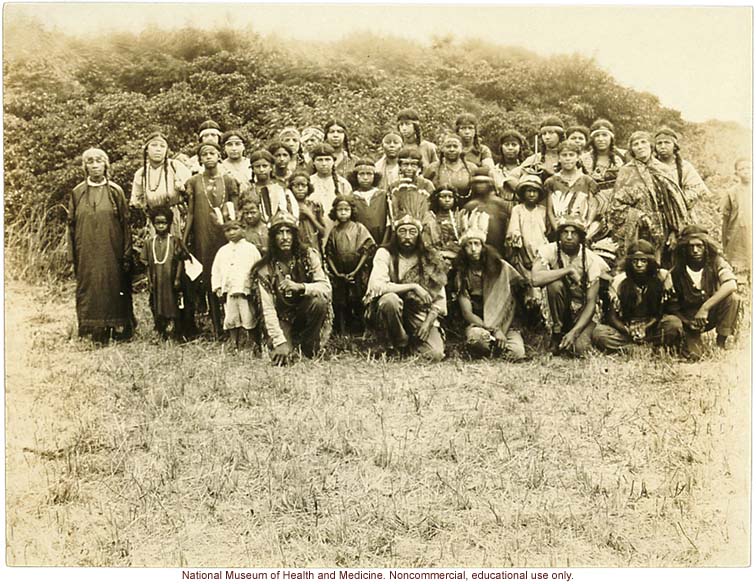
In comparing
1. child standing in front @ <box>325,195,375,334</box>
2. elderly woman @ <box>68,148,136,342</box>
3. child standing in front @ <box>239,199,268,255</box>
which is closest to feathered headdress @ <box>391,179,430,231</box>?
child standing in front @ <box>325,195,375,334</box>

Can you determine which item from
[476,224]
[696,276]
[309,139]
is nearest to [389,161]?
[309,139]

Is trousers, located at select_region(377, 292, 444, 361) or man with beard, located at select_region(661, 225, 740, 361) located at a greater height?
man with beard, located at select_region(661, 225, 740, 361)

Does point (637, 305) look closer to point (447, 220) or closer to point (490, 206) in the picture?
point (490, 206)

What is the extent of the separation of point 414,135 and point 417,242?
0.97m

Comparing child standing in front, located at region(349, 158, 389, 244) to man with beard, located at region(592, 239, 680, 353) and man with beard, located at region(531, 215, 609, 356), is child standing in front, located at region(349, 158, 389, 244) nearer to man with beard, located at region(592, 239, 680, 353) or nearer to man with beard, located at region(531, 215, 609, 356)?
man with beard, located at region(531, 215, 609, 356)

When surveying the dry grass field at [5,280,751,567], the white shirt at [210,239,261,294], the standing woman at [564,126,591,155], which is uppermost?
the standing woman at [564,126,591,155]

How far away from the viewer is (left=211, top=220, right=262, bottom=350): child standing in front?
7.44 metres

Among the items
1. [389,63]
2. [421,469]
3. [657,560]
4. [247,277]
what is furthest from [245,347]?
[657,560]

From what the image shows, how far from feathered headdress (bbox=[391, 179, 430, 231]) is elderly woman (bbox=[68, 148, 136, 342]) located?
7.13ft

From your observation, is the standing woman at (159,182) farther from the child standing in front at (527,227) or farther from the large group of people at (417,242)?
the child standing in front at (527,227)

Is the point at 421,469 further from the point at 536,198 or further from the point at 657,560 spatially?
the point at 536,198

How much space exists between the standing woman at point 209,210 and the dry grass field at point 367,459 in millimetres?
618

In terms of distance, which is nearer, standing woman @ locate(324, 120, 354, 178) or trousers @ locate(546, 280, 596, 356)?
trousers @ locate(546, 280, 596, 356)

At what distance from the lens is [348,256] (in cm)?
757
